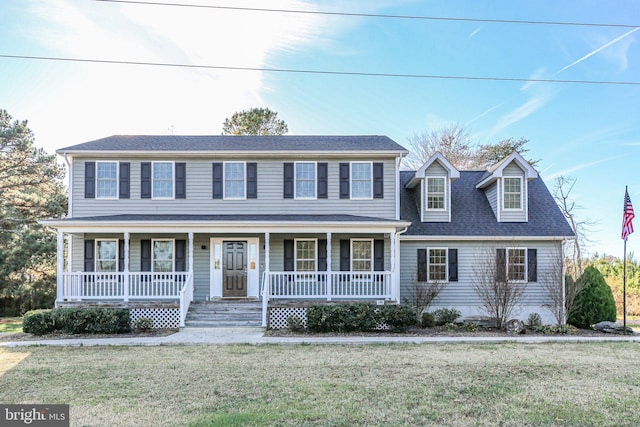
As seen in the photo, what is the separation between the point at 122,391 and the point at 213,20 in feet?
34.7

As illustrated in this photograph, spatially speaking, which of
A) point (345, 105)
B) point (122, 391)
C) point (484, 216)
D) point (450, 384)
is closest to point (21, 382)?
point (122, 391)

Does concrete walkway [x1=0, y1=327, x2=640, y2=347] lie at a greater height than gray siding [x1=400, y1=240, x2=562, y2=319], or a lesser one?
lesser

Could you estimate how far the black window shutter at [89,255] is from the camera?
633 inches

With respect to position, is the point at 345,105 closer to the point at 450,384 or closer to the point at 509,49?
the point at 509,49

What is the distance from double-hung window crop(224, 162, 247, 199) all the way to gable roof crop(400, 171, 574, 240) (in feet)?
20.0

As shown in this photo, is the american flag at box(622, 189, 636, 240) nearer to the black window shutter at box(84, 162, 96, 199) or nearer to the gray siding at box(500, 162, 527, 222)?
the gray siding at box(500, 162, 527, 222)

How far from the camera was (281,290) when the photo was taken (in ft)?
51.8

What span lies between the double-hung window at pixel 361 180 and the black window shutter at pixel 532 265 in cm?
621

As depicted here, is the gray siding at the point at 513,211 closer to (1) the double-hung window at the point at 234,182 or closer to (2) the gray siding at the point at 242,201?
(2) the gray siding at the point at 242,201

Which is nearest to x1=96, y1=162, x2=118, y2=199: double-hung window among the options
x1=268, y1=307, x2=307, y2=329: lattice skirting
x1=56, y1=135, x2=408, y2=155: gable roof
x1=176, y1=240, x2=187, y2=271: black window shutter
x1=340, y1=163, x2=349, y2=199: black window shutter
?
x1=56, y1=135, x2=408, y2=155: gable roof

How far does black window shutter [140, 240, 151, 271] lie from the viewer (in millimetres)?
16250

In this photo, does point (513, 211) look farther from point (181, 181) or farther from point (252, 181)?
point (181, 181)

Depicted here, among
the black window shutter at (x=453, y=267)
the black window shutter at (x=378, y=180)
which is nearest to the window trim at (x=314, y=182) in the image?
the black window shutter at (x=378, y=180)

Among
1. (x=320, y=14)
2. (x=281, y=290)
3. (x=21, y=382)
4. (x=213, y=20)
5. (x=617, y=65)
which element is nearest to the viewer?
(x=21, y=382)
